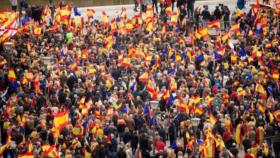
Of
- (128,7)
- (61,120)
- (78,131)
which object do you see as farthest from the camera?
(128,7)

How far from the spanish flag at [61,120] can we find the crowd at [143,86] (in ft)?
0.13

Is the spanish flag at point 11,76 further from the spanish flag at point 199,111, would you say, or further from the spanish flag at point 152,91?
the spanish flag at point 199,111

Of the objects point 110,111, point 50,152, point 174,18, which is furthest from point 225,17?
point 50,152

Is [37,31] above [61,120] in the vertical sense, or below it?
above

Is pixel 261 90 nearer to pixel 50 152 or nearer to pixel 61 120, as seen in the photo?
pixel 61 120

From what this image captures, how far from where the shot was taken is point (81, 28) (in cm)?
4706

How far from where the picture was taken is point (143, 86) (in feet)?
119

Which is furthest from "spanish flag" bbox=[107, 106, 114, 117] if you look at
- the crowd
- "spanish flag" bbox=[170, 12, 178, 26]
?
"spanish flag" bbox=[170, 12, 178, 26]

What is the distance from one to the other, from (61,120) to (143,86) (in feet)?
22.2

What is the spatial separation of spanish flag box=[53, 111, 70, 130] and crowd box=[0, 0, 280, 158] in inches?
1.6

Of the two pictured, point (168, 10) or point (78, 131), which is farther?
point (168, 10)

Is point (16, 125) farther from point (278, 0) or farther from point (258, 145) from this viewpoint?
point (278, 0)

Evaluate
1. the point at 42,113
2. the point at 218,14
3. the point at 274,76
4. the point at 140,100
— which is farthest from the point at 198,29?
the point at 42,113

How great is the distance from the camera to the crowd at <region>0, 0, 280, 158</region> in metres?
29.5
